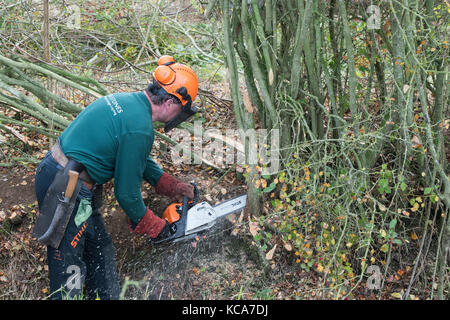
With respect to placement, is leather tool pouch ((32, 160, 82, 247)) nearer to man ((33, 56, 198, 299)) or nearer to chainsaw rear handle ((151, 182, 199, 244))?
man ((33, 56, 198, 299))

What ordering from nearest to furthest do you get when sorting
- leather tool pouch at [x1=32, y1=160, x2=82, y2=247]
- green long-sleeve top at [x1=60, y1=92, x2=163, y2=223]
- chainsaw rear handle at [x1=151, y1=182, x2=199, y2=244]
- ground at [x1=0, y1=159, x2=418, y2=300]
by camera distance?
green long-sleeve top at [x1=60, y1=92, x2=163, y2=223] → leather tool pouch at [x1=32, y1=160, x2=82, y2=247] → chainsaw rear handle at [x1=151, y1=182, x2=199, y2=244] → ground at [x1=0, y1=159, x2=418, y2=300]

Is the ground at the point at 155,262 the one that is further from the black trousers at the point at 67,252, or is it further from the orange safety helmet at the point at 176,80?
the orange safety helmet at the point at 176,80

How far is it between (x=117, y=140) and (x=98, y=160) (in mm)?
227

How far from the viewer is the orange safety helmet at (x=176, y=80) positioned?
273 cm

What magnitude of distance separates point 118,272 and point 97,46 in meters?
4.22

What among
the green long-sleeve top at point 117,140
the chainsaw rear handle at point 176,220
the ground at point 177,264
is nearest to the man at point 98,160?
the green long-sleeve top at point 117,140

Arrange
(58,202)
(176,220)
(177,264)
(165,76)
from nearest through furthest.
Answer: (165,76)
(58,202)
(176,220)
(177,264)

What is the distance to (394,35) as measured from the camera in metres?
2.85

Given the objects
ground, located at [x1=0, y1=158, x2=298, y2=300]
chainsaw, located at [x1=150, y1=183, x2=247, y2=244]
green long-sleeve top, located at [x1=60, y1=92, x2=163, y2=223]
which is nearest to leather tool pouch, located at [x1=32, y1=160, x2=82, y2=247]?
green long-sleeve top, located at [x1=60, y1=92, x2=163, y2=223]

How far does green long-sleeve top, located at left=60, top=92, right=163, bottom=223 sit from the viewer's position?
8.83ft

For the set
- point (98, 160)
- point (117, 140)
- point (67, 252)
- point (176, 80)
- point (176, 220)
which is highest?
point (176, 80)

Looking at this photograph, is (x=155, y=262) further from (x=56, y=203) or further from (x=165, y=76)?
(x=165, y=76)

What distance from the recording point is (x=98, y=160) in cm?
284

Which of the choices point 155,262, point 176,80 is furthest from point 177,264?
point 176,80
